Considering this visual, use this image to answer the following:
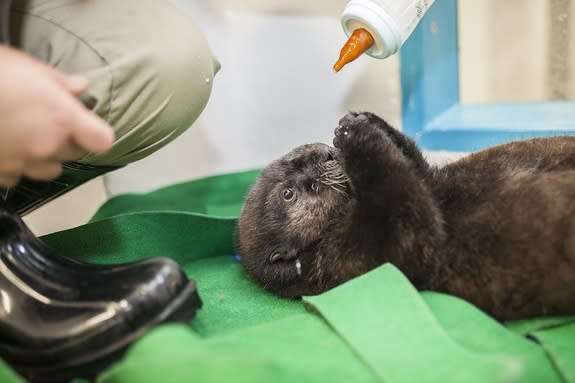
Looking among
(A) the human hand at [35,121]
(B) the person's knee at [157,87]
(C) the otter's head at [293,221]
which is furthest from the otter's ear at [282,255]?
(A) the human hand at [35,121]

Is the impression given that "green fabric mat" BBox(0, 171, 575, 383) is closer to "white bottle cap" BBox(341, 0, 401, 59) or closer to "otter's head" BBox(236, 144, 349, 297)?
"otter's head" BBox(236, 144, 349, 297)

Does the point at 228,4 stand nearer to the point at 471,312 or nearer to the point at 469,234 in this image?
the point at 469,234

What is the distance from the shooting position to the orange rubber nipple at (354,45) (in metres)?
1.38

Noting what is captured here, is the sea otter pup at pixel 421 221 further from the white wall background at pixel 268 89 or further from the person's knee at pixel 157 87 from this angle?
the white wall background at pixel 268 89

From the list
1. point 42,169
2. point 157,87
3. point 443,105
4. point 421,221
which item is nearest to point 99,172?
point 157,87

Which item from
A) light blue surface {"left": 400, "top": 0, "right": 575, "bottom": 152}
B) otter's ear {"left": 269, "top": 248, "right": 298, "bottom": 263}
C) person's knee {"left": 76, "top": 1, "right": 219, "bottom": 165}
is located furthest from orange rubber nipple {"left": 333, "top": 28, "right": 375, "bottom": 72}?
light blue surface {"left": 400, "top": 0, "right": 575, "bottom": 152}

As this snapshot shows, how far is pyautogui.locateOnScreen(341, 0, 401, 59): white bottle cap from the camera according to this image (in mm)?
1345

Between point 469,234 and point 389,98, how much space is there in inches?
47.5

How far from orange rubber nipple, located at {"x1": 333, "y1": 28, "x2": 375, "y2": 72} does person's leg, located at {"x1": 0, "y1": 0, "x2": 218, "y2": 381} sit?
1.24 ft

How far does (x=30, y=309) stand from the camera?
94cm

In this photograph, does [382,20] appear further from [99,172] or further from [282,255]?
[99,172]

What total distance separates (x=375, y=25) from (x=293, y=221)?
23.4 inches

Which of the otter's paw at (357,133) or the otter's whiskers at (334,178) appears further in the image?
the otter's whiskers at (334,178)

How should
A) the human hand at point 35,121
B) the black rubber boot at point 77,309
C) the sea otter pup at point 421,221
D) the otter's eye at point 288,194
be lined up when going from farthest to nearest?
the otter's eye at point 288,194
the sea otter pup at point 421,221
the black rubber boot at point 77,309
the human hand at point 35,121
